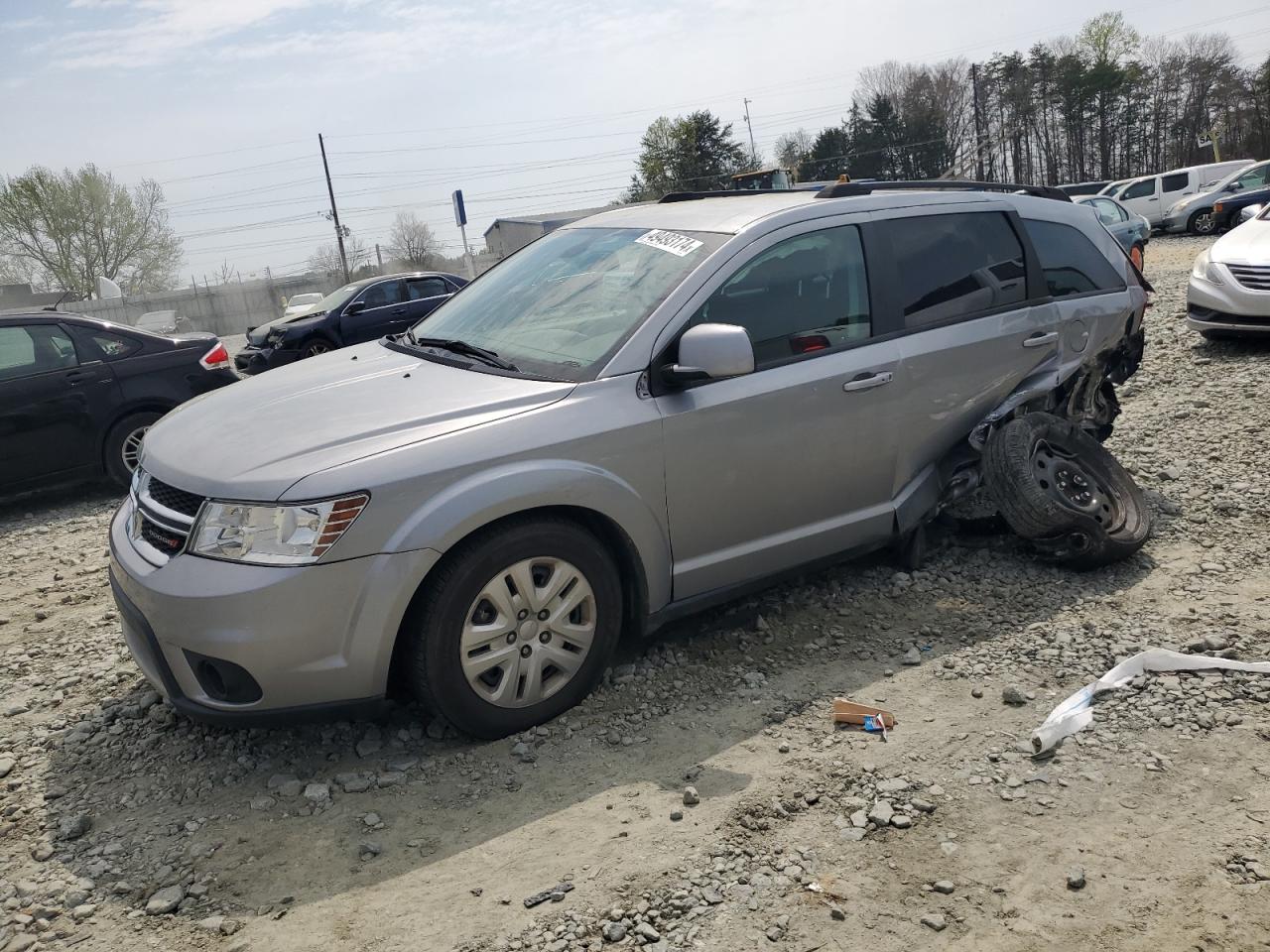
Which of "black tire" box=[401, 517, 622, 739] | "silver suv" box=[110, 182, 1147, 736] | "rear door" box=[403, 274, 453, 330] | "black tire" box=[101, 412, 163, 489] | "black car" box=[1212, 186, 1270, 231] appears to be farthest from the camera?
"black car" box=[1212, 186, 1270, 231]

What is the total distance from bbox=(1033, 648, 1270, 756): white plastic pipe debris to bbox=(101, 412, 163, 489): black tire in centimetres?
684

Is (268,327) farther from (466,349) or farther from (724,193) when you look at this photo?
(466,349)

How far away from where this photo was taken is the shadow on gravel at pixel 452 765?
302 cm

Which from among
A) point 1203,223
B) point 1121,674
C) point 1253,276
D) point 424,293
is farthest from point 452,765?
point 1203,223

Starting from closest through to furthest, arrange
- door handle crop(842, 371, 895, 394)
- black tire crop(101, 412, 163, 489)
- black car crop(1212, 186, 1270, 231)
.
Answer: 1. door handle crop(842, 371, 895, 394)
2. black tire crop(101, 412, 163, 489)
3. black car crop(1212, 186, 1270, 231)

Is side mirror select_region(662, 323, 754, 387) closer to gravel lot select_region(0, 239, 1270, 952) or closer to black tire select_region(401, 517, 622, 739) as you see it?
black tire select_region(401, 517, 622, 739)

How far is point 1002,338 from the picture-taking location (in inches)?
188

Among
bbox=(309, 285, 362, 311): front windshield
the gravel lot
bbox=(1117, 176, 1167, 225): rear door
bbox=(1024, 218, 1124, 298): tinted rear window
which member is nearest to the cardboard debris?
the gravel lot

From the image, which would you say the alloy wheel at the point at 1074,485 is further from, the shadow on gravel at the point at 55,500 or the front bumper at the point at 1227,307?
the shadow on gravel at the point at 55,500

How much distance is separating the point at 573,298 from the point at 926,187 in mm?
2003

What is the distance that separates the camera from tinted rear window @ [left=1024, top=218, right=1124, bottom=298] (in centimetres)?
505

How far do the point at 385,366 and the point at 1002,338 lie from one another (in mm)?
2836

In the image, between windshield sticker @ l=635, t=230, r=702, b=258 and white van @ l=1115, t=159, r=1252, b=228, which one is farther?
white van @ l=1115, t=159, r=1252, b=228

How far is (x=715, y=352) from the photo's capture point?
3.60m
